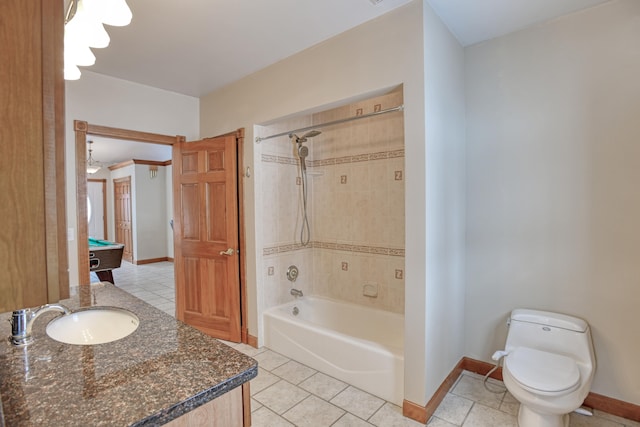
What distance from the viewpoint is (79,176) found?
282cm

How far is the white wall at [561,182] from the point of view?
2.03 meters

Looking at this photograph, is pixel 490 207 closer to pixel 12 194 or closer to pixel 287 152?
pixel 287 152

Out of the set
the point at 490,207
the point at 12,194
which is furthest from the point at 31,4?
the point at 490,207

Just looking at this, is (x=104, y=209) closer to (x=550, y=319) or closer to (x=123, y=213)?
(x=123, y=213)

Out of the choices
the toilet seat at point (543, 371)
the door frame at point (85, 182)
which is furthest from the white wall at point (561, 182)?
the door frame at point (85, 182)

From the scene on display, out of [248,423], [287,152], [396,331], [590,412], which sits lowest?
[590,412]

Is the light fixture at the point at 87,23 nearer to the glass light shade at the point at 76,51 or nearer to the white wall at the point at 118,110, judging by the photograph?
the glass light shade at the point at 76,51

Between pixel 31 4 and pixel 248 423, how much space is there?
119 cm

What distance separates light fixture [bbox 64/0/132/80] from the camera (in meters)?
1.19

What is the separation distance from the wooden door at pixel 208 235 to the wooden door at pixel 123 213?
5.61 m

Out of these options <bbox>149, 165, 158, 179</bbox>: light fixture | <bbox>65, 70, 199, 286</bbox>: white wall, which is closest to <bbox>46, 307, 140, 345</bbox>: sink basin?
<bbox>65, 70, 199, 286</bbox>: white wall

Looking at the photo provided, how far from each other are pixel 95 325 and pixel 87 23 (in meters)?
1.33

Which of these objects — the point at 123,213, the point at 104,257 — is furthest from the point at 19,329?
the point at 123,213

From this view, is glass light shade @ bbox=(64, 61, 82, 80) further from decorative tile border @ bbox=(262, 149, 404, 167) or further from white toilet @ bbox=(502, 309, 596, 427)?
white toilet @ bbox=(502, 309, 596, 427)
